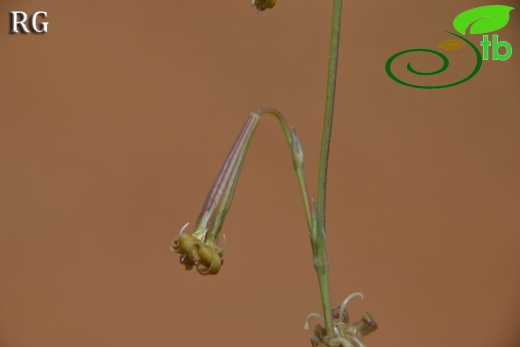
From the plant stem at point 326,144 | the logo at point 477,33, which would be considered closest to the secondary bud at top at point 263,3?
the plant stem at point 326,144

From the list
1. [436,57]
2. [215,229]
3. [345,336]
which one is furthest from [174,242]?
[436,57]

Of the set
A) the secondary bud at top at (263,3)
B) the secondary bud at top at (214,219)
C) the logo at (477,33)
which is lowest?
the secondary bud at top at (214,219)

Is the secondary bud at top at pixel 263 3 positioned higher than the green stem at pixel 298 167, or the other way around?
the secondary bud at top at pixel 263 3

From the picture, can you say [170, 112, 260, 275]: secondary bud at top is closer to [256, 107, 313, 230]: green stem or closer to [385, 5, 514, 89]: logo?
[256, 107, 313, 230]: green stem

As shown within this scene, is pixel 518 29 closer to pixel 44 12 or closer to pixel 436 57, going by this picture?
pixel 436 57

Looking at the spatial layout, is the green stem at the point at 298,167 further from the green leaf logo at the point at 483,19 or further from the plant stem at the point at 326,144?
the green leaf logo at the point at 483,19

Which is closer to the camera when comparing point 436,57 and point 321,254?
point 321,254

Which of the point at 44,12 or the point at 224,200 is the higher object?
the point at 44,12

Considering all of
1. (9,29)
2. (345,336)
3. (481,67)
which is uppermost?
(9,29)
